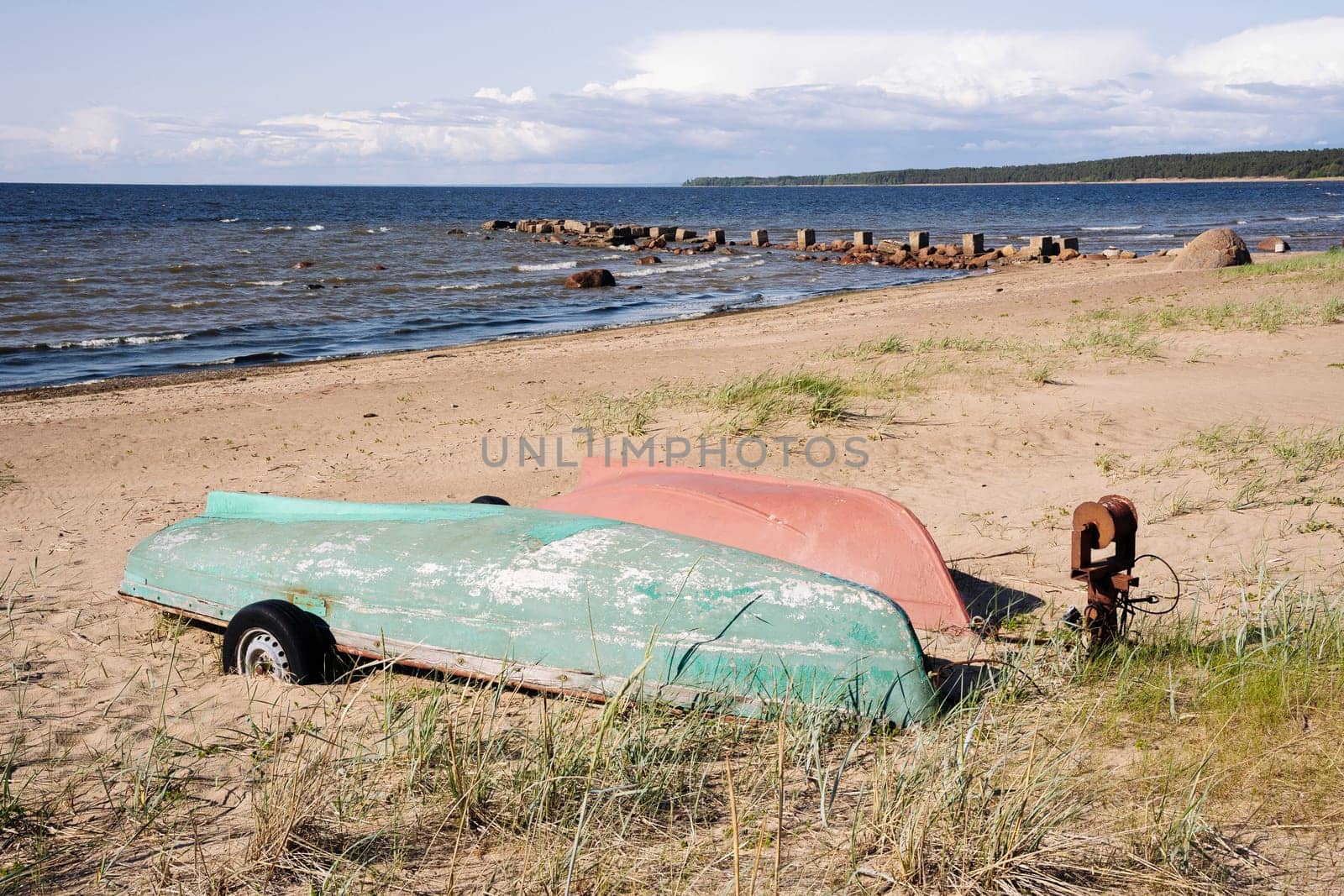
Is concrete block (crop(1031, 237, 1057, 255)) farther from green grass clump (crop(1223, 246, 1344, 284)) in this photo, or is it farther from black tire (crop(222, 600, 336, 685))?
black tire (crop(222, 600, 336, 685))

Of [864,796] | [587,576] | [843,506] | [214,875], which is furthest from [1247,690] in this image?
[214,875]

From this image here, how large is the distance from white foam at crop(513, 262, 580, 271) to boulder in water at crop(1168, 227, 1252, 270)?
17.0m

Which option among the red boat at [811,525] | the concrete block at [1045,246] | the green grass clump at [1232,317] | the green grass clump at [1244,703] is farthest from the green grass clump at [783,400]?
the concrete block at [1045,246]

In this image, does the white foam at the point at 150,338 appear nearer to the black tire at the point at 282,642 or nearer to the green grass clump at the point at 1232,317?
the green grass clump at the point at 1232,317

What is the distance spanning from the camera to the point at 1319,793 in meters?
3.13

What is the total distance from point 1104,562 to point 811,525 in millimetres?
1418

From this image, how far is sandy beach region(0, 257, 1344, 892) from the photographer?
3691 mm

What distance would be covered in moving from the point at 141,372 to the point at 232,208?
6706cm

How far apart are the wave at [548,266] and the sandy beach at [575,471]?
49.4 feet

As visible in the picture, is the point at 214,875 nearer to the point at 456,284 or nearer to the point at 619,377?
the point at 619,377

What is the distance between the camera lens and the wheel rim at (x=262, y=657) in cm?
443

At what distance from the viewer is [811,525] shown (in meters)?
5.05

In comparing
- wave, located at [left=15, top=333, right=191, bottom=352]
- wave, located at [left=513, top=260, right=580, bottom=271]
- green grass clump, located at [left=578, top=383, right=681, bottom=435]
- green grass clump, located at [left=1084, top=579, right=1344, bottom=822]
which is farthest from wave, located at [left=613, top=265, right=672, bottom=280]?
green grass clump, located at [left=1084, top=579, right=1344, bottom=822]

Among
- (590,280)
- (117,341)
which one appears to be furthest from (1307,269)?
(117,341)
